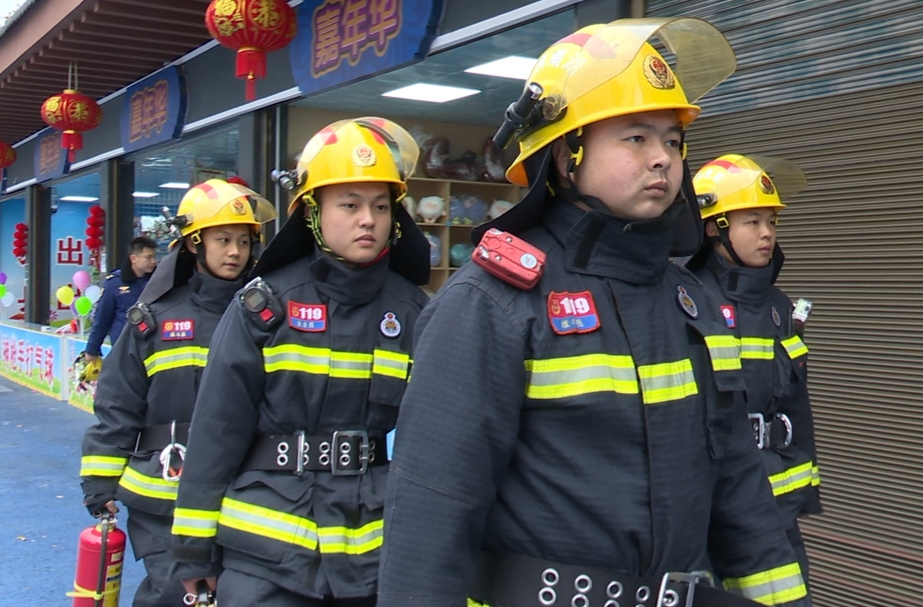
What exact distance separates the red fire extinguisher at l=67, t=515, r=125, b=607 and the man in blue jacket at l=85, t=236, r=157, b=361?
4.73 metres

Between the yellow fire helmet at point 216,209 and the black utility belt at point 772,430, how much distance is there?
2.27 metres

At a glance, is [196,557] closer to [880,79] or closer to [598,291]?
[598,291]

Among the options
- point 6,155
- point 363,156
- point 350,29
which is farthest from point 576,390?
point 6,155

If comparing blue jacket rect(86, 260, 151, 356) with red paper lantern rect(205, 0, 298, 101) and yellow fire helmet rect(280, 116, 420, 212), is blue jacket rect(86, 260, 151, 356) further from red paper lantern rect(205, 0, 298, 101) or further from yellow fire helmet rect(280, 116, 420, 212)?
yellow fire helmet rect(280, 116, 420, 212)

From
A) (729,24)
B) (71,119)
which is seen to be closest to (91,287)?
(71,119)

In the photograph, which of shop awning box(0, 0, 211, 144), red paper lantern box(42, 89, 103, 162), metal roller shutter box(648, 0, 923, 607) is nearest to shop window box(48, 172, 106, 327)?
shop awning box(0, 0, 211, 144)

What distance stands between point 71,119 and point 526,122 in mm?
9841

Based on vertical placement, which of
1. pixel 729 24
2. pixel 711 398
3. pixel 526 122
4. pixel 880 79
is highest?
pixel 729 24

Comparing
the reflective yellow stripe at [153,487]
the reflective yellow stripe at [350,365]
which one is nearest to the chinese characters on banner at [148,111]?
the reflective yellow stripe at [153,487]

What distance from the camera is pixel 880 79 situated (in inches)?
158

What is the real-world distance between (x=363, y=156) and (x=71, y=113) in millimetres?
8514

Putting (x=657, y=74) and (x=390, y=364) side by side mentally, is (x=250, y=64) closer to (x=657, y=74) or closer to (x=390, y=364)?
(x=390, y=364)

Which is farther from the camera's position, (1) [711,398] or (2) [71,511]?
(2) [71,511]

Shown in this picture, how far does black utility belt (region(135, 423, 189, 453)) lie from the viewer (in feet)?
12.7
